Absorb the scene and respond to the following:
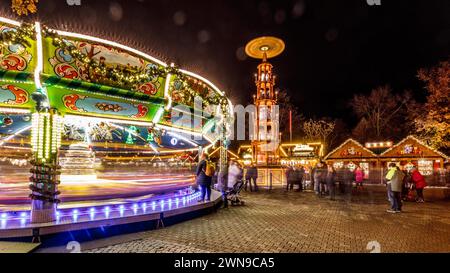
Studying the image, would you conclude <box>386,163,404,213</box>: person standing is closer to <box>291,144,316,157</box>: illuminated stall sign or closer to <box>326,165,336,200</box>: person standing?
<box>326,165,336,200</box>: person standing

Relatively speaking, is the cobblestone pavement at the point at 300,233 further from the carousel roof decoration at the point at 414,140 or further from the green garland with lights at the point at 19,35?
the carousel roof decoration at the point at 414,140

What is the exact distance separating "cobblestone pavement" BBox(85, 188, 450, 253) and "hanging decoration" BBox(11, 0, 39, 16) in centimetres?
486

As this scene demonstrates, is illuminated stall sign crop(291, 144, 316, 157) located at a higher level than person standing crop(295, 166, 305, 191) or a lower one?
higher

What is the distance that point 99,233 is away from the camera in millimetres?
7027

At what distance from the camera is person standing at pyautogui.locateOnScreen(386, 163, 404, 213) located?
10516 millimetres

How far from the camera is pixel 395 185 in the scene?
10531mm

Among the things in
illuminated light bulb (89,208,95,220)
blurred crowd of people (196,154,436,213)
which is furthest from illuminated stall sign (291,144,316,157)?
illuminated light bulb (89,208,95,220)

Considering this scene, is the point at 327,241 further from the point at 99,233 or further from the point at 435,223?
the point at 99,233

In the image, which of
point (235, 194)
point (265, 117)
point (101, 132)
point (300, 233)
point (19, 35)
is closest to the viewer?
point (19, 35)

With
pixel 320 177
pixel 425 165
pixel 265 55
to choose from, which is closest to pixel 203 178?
pixel 320 177

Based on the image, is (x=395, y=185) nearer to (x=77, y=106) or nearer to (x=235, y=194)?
(x=235, y=194)

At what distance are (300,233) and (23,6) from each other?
7.65 meters
